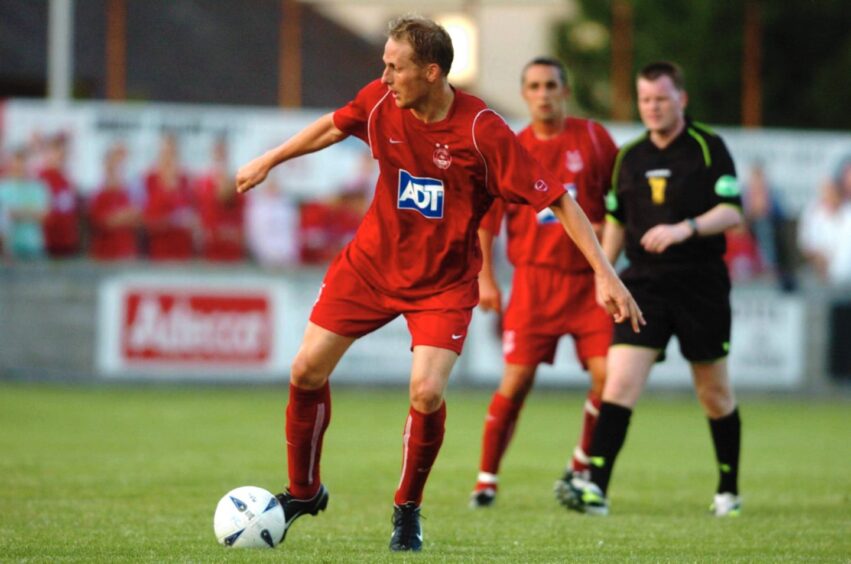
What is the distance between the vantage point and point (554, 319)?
905 centimetres

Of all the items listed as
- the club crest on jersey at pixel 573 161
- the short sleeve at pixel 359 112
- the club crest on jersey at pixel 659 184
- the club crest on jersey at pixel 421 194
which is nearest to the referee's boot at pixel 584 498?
the club crest on jersey at pixel 659 184

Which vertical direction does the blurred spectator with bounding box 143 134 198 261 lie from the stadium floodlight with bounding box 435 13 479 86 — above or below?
below

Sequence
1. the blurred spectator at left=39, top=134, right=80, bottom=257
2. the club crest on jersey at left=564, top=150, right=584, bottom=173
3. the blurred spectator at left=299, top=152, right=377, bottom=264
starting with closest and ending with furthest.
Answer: the club crest on jersey at left=564, top=150, right=584, bottom=173
the blurred spectator at left=39, top=134, right=80, bottom=257
the blurred spectator at left=299, top=152, right=377, bottom=264

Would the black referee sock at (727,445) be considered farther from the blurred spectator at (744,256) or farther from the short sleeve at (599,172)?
the blurred spectator at (744,256)

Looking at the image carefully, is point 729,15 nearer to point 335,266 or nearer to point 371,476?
point 371,476

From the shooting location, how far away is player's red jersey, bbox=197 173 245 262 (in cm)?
1773

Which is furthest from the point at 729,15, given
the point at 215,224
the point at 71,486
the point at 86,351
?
the point at 71,486

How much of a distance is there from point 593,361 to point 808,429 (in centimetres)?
626

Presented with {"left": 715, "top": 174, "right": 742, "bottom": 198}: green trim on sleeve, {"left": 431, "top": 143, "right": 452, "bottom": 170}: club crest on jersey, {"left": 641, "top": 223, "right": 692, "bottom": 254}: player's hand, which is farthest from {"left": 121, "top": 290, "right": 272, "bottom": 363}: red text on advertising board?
{"left": 431, "top": 143, "right": 452, "bottom": 170}: club crest on jersey

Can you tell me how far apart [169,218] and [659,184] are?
10417mm

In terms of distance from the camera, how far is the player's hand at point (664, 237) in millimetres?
7785

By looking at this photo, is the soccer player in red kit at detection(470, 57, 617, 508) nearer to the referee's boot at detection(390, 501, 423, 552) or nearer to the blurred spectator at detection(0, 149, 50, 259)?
the referee's boot at detection(390, 501, 423, 552)

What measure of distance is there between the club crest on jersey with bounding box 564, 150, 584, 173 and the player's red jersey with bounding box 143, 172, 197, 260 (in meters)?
9.50

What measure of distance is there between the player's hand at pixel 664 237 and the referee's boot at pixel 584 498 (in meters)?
1.33
